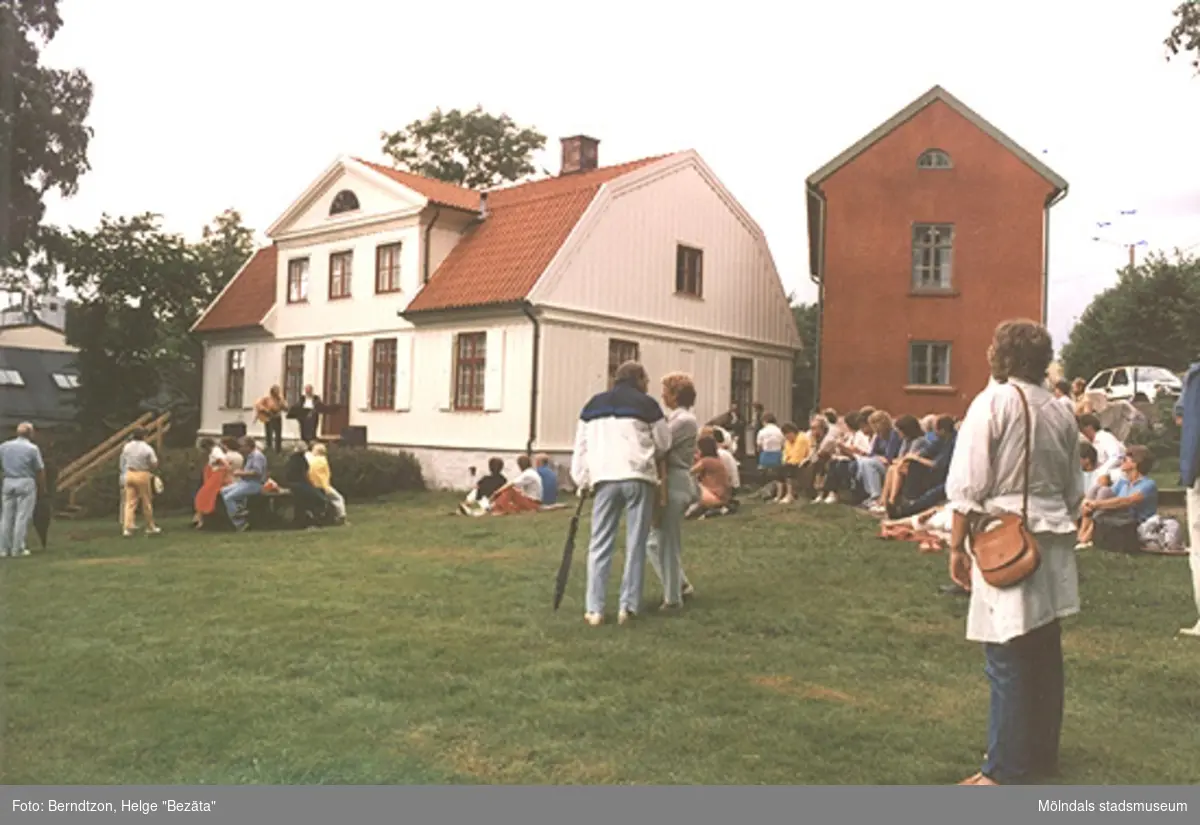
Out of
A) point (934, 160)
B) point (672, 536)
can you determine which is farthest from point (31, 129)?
point (934, 160)

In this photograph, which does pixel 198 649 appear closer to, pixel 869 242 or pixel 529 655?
pixel 529 655

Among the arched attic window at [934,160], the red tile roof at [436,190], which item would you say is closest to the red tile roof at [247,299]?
the red tile roof at [436,190]

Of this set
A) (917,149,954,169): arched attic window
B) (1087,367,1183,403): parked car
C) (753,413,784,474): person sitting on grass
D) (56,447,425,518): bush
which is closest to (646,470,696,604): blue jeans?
(1087,367,1183,403): parked car

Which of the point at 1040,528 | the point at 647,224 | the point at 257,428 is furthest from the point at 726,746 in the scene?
the point at 257,428

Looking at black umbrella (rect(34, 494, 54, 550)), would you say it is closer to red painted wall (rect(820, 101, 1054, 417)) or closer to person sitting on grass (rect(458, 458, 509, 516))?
person sitting on grass (rect(458, 458, 509, 516))

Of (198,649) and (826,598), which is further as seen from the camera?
(826,598)

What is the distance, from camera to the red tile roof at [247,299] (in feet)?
82.4

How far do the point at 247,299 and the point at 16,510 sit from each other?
1543cm

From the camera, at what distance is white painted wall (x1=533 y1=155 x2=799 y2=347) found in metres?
18.4

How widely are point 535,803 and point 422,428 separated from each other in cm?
1674

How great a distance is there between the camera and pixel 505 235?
792 inches

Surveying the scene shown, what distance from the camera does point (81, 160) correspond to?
5.96 metres

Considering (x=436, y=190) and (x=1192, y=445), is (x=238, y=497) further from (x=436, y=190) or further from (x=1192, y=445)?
(x=1192, y=445)

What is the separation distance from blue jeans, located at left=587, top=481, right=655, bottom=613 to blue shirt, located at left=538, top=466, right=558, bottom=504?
27.0 ft
